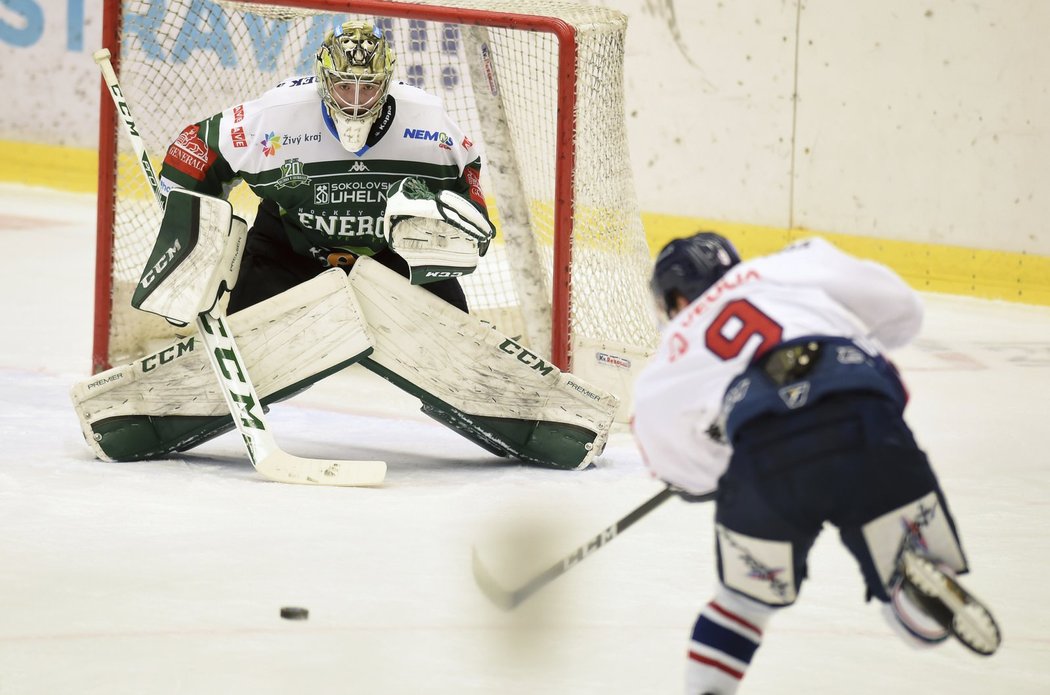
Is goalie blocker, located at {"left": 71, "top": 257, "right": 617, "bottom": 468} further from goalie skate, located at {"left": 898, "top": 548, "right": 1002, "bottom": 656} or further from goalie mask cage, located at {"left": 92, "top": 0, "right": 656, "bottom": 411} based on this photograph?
goalie skate, located at {"left": 898, "top": 548, "right": 1002, "bottom": 656}

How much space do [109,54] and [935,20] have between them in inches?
128

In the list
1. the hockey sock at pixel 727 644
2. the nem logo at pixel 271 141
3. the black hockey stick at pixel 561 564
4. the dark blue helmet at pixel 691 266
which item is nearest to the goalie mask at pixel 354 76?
the nem logo at pixel 271 141

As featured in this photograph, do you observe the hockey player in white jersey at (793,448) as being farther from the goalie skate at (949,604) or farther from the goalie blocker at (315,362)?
the goalie blocker at (315,362)

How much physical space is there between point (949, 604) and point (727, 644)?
316 mm

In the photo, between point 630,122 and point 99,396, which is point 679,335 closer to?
point 99,396

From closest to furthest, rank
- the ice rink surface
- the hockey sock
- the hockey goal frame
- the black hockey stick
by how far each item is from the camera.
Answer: the hockey sock < the black hockey stick < the ice rink surface < the hockey goal frame

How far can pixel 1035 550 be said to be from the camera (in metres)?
3.30

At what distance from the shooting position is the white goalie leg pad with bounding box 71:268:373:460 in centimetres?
372

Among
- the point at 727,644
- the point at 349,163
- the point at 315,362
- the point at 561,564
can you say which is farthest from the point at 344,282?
the point at 727,644

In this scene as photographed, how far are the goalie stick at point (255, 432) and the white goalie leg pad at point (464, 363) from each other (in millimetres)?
261

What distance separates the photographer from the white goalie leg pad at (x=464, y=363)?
12.3 ft

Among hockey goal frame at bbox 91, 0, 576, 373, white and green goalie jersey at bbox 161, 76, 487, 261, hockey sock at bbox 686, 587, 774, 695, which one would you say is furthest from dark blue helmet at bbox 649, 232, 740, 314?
hockey goal frame at bbox 91, 0, 576, 373

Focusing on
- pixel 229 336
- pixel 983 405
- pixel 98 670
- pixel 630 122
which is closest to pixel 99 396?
pixel 229 336

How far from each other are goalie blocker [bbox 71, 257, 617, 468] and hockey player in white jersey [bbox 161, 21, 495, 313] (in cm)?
13
